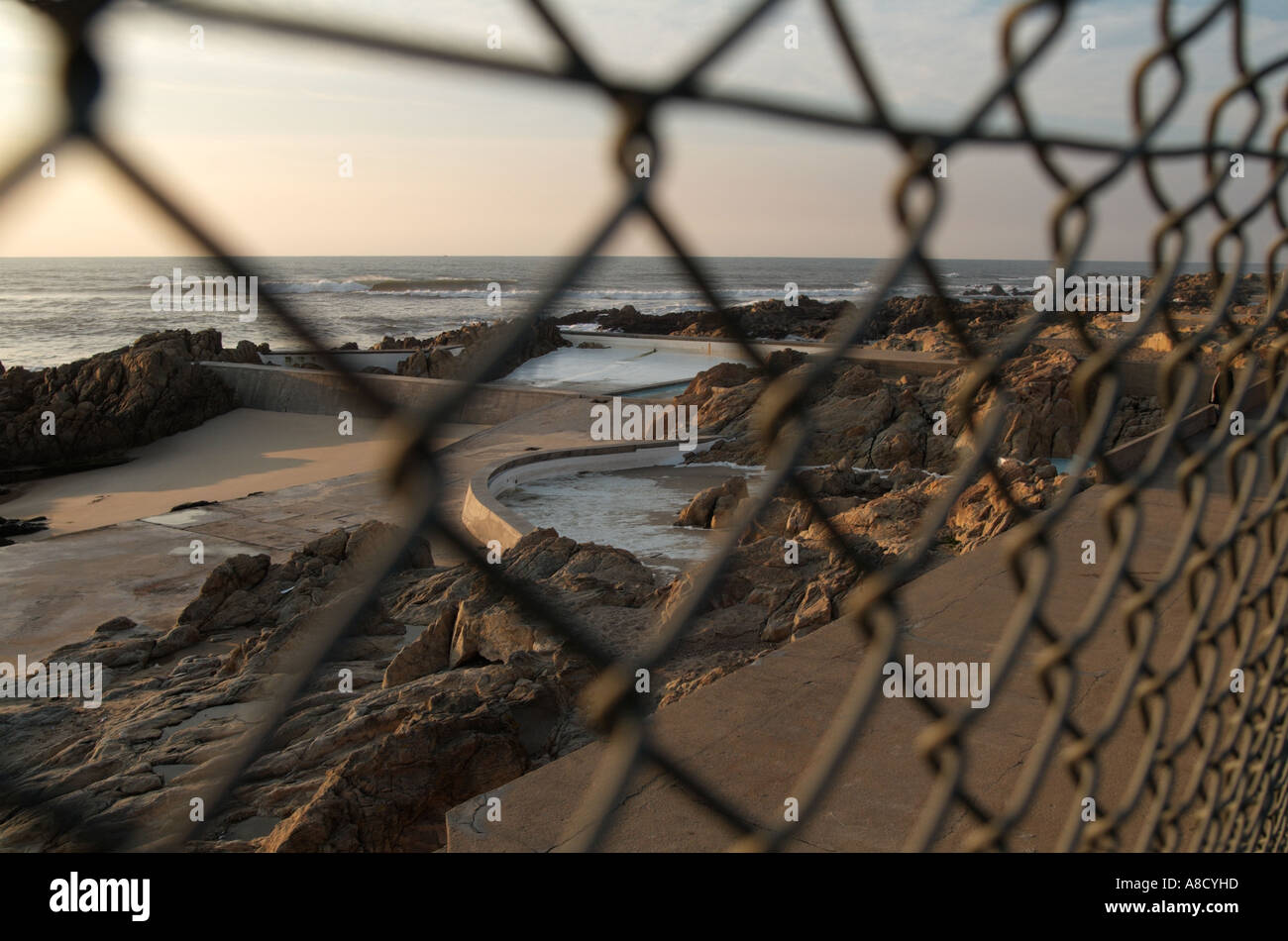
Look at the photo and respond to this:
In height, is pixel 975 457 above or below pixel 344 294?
below

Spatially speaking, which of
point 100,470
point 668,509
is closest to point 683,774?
point 668,509

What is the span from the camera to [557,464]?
34.3 feet

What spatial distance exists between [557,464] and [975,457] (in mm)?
9783

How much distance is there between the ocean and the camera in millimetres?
505

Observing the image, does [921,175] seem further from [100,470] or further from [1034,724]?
[100,470]

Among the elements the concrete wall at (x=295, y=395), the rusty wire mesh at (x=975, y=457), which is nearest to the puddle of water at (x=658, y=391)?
the concrete wall at (x=295, y=395)

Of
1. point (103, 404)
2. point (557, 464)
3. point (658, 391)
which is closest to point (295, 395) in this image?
point (103, 404)

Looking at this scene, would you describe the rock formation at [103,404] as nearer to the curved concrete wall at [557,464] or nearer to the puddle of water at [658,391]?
the puddle of water at [658,391]

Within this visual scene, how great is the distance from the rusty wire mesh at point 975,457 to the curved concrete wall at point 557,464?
7.70 metres

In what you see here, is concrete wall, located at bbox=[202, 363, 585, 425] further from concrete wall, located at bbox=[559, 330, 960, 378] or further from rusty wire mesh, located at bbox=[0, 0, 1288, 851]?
rusty wire mesh, located at bbox=[0, 0, 1288, 851]

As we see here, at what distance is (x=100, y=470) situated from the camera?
577 inches

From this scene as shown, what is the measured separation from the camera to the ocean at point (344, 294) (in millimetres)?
505

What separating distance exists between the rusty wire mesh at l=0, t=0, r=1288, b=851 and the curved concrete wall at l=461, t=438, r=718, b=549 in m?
7.70

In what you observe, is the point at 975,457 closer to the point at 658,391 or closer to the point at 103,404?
the point at 658,391
